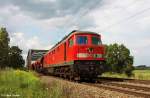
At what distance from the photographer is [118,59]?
87500mm

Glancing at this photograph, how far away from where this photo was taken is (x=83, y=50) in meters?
22.9

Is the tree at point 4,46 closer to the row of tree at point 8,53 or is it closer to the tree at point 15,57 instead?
the row of tree at point 8,53

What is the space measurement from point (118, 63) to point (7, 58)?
1139 inches

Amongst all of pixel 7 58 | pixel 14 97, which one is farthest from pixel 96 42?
pixel 7 58

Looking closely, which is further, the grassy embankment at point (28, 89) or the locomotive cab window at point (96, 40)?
the locomotive cab window at point (96, 40)

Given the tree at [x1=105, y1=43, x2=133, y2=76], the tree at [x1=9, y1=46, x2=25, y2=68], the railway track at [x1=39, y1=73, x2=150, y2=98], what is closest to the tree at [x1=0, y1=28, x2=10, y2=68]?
the tree at [x1=9, y1=46, x2=25, y2=68]

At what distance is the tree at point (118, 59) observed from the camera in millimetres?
80363

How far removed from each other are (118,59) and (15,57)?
28193 mm

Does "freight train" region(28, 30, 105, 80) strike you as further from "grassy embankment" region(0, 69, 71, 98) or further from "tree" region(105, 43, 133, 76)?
"tree" region(105, 43, 133, 76)

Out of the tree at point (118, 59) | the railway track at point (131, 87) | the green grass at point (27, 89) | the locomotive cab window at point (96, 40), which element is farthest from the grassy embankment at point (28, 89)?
the tree at point (118, 59)

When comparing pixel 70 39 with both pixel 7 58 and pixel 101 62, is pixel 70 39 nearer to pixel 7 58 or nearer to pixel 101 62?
pixel 101 62

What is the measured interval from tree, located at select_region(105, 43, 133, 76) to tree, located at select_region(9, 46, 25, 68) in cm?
2300

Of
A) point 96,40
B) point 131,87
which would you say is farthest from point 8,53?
point 131,87

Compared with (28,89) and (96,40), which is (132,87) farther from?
(96,40)
